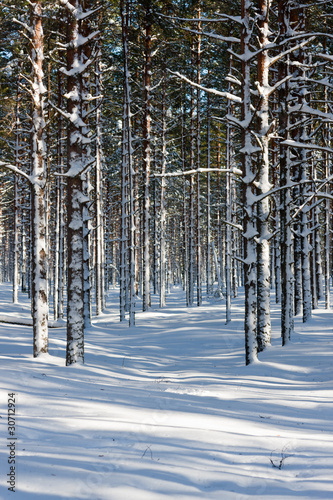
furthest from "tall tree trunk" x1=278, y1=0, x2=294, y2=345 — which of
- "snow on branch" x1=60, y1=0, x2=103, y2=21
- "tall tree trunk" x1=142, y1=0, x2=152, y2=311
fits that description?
"tall tree trunk" x1=142, y1=0, x2=152, y2=311

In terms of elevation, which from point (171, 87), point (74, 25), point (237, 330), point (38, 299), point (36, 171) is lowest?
point (237, 330)

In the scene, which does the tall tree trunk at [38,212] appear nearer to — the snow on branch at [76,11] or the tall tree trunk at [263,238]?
the snow on branch at [76,11]

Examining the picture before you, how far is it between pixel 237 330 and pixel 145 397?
8.84 metres

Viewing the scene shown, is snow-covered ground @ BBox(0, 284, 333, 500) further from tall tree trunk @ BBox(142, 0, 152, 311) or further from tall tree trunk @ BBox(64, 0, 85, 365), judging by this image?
tall tree trunk @ BBox(142, 0, 152, 311)

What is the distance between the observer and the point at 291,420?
17.3 ft

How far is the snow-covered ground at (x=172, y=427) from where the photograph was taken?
11.2 feet

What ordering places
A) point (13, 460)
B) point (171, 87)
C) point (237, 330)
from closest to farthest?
1. point (13, 460)
2. point (237, 330)
3. point (171, 87)

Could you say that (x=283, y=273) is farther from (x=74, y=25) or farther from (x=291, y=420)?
(x=74, y=25)

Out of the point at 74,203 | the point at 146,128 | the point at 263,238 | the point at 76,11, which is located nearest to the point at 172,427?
the point at 74,203

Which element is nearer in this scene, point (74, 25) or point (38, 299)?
point (74, 25)

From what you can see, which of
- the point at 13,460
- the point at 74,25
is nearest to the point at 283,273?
the point at 74,25

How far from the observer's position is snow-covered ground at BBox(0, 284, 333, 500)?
3402 mm

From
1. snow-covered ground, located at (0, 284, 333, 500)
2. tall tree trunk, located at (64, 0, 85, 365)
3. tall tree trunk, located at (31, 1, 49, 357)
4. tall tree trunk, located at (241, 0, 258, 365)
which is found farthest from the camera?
tall tree trunk, located at (31, 1, 49, 357)

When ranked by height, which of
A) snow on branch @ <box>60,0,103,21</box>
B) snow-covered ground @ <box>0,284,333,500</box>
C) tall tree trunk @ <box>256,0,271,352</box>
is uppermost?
snow on branch @ <box>60,0,103,21</box>
